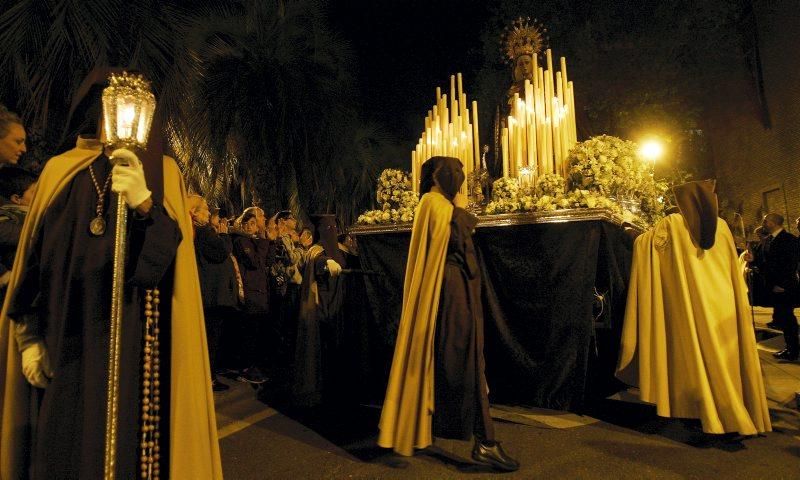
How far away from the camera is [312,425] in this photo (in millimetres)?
5578

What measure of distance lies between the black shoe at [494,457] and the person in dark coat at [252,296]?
4.22 m

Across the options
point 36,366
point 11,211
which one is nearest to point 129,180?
point 36,366

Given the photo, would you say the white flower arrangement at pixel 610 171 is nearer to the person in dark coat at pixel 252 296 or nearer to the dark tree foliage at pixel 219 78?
the person in dark coat at pixel 252 296

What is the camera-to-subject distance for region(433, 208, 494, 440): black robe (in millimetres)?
4027

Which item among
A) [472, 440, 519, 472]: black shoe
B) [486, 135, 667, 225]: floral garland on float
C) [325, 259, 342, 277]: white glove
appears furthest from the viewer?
[325, 259, 342, 277]: white glove

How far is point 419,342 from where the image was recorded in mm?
4211

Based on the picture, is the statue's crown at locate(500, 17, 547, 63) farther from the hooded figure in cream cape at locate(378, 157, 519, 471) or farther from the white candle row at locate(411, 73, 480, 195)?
the hooded figure in cream cape at locate(378, 157, 519, 471)

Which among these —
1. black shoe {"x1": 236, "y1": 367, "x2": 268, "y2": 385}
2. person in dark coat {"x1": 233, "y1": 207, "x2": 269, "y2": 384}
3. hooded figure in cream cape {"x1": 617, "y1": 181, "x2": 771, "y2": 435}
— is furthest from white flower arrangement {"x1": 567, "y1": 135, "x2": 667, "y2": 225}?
→ black shoe {"x1": 236, "y1": 367, "x2": 268, "y2": 385}

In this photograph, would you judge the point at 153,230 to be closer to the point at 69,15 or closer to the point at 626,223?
the point at 626,223

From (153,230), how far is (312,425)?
12.6 feet

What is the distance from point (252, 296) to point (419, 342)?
406 centimetres

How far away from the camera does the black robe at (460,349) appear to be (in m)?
4.03

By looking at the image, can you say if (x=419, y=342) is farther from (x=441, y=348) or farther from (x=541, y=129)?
(x=541, y=129)

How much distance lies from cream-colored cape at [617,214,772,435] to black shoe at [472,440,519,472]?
5.86ft
